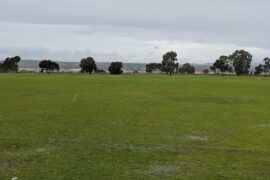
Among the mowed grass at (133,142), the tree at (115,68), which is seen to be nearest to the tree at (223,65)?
the tree at (115,68)

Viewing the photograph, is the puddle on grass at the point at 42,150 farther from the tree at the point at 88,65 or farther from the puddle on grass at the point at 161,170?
the tree at the point at 88,65

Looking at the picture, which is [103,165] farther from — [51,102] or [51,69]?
[51,69]

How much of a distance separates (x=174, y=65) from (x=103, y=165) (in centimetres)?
15747

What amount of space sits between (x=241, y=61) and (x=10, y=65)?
66530 mm

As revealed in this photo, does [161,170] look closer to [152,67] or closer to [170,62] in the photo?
[170,62]

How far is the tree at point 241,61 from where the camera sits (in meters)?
171

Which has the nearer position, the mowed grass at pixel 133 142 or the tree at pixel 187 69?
the mowed grass at pixel 133 142

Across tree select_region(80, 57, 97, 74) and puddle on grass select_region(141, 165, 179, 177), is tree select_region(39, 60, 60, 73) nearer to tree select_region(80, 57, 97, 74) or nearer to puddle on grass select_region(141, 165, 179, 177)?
tree select_region(80, 57, 97, 74)

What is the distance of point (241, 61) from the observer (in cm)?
17175

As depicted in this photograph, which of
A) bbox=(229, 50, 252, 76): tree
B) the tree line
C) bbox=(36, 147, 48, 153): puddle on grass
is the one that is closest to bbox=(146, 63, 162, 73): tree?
the tree line

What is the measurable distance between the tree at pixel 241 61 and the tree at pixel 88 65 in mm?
44055

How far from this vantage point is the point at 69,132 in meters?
20.7

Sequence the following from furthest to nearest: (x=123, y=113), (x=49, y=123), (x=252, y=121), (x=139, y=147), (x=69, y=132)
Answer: (x=123, y=113) < (x=252, y=121) < (x=49, y=123) < (x=69, y=132) < (x=139, y=147)

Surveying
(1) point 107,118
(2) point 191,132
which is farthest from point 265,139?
(1) point 107,118
